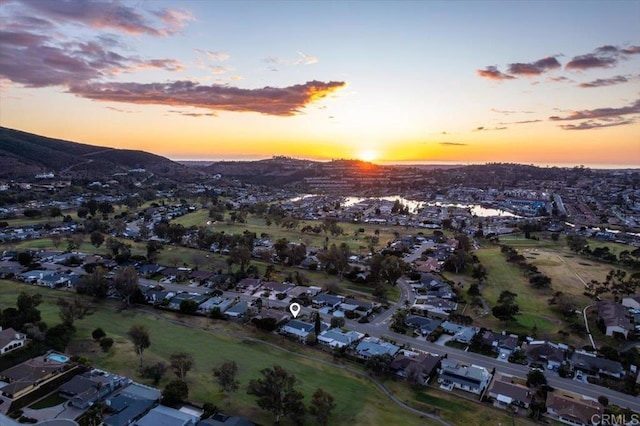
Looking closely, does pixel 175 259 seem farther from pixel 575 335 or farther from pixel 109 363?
pixel 575 335

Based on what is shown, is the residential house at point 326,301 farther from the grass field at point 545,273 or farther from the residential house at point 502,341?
the residential house at point 502,341

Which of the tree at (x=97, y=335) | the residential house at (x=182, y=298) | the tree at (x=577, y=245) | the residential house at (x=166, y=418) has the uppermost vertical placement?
the tree at (x=577, y=245)

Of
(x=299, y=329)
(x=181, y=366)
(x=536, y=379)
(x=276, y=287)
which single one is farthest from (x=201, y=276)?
(x=536, y=379)

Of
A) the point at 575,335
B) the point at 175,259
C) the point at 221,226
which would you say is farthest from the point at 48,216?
the point at 575,335

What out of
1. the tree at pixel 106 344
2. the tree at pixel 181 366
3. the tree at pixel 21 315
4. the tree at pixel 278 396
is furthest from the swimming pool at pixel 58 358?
the tree at pixel 278 396

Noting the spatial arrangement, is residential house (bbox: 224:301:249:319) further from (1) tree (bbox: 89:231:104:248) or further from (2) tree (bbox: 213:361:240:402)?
(1) tree (bbox: 89:231:104:248)

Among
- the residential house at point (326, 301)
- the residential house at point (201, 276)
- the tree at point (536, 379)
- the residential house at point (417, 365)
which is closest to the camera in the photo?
the tree at point (536, 379)

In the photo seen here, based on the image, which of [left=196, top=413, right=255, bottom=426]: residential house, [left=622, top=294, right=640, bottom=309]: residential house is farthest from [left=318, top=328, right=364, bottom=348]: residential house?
[left=622, top=294, right=640, bottom=309]: residential house
